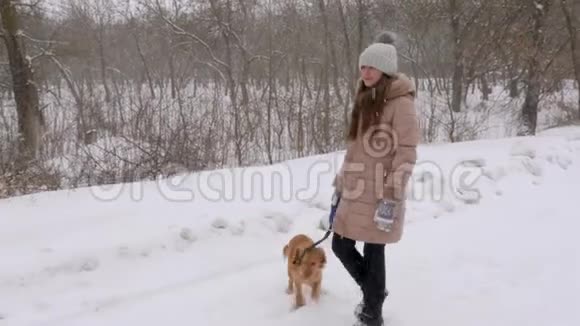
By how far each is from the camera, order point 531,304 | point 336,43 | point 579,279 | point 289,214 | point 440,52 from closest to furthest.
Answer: point 531,304
point 579,279
point 289,214
point 336,43
point 440,52

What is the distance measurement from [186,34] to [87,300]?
68.7ft

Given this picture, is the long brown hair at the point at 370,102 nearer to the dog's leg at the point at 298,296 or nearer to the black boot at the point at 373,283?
the black boot at the point at 373,283

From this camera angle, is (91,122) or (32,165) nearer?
(32,165)

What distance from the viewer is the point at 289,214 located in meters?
5.74

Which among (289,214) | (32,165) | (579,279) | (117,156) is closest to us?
(579,279)

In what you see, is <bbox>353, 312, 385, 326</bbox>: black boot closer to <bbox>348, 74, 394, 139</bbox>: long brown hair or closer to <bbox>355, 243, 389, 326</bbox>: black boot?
<bbox>355, 243, 389, 326</bbox>: black boot

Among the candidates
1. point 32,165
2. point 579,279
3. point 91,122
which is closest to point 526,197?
point 579,279

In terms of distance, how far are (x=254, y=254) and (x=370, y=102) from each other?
2.47m

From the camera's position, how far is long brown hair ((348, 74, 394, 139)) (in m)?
3.07

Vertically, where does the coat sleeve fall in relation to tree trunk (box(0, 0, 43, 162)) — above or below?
below

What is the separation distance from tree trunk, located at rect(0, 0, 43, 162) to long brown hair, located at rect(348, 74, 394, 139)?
10387 millimetres

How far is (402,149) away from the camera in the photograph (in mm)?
2951

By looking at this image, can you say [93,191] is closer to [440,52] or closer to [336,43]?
[336,43]

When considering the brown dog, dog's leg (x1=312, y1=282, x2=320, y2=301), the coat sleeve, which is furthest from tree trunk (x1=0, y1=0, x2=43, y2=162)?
the coat sleeve
